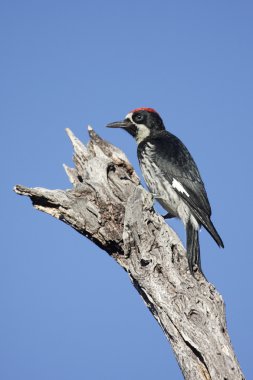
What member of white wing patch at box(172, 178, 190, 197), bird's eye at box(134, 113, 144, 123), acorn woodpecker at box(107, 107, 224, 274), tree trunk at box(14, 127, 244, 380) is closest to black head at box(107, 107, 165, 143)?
bird's eye at box(134, 113, 144, 123)

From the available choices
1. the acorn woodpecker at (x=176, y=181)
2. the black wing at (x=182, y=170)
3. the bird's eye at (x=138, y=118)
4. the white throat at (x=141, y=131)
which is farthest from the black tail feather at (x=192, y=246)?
the bird's eye at (x=138, y=118)

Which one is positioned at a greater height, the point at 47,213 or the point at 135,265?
the point at 47,213

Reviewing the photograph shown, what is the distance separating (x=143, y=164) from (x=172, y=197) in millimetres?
611

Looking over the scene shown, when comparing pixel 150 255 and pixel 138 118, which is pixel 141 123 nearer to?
pixel 138 118

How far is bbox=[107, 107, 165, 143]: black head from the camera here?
7082 mm

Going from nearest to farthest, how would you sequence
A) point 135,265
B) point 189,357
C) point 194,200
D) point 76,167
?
point 189,357 < point 135,265 < point 76,167 < point 194,200

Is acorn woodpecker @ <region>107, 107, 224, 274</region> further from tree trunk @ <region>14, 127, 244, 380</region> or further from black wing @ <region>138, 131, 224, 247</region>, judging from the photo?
tree trunk @ <region>14, 127, 244, 380</region>

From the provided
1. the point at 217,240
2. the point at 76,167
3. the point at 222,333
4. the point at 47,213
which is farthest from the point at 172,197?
the point at 222,333

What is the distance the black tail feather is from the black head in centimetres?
165

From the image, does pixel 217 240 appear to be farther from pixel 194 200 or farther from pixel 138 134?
pixel 138 134

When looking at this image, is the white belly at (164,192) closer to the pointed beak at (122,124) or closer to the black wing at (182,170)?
the black wing at (182,170)

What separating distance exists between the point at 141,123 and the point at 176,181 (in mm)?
1249

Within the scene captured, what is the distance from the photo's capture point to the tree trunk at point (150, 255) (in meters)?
4.13

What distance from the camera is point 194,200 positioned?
19.6 ft
